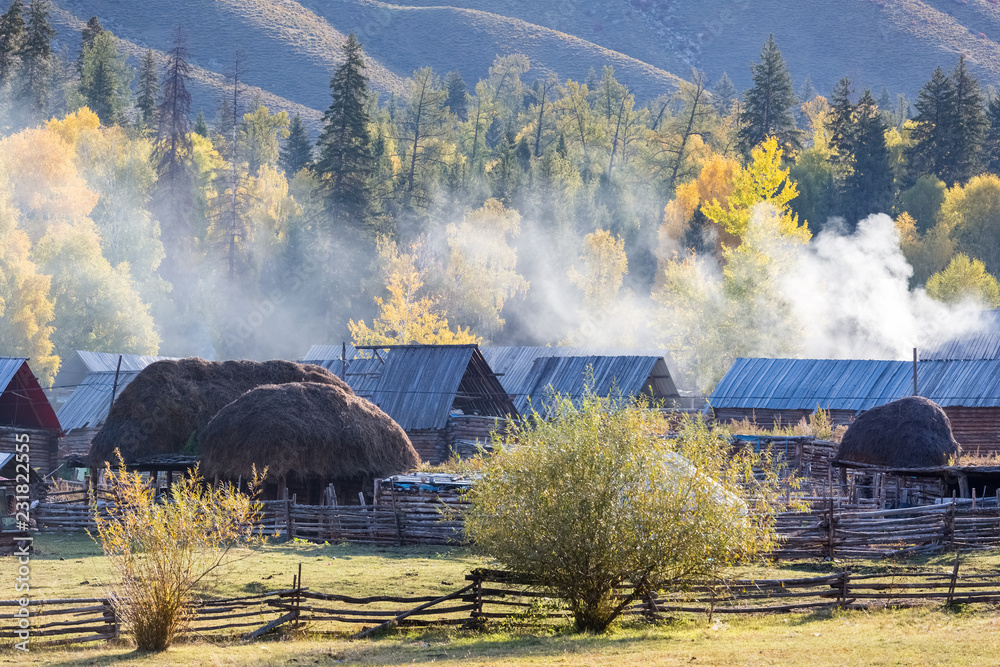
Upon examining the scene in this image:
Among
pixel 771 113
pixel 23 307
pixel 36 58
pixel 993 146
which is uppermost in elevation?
pixel 771 113

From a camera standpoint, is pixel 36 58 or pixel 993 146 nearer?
pixel 993 146

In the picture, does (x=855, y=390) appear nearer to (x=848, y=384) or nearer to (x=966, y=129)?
(x=848, y=384)

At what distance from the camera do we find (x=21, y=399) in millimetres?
48125

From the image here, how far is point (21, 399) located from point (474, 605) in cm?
3320

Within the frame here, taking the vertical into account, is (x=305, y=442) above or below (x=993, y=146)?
below

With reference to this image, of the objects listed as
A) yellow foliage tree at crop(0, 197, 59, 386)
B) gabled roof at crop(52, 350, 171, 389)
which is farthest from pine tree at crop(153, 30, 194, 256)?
gabled roof at crop(52, 350, 171, 389)

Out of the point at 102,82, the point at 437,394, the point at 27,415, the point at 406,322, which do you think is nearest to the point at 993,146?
the point at 406,322

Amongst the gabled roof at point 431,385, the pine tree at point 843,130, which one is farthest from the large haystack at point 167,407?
the pine tree at point 843,130

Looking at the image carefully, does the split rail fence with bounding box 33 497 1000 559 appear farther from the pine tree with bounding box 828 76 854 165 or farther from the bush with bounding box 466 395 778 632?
the pine tree with bounding box 828 76 854 165

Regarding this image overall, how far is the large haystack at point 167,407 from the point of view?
3916 centimetres

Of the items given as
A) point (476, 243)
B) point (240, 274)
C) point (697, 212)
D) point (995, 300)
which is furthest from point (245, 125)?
point (995, 300)

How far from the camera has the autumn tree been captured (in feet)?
236

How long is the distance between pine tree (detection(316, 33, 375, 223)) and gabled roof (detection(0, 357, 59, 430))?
4467 centimetres

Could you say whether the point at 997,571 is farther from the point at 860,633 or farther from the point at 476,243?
the point at 476,243
